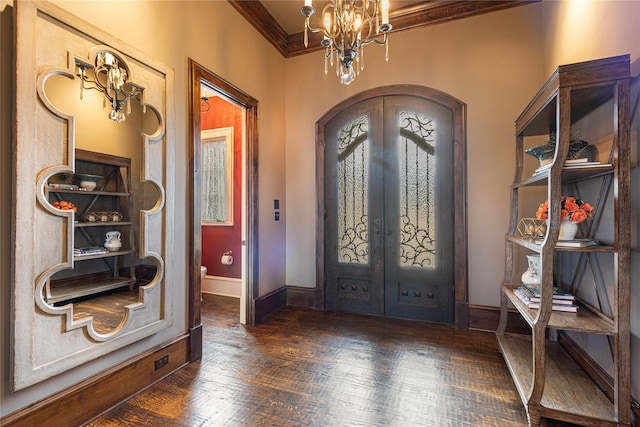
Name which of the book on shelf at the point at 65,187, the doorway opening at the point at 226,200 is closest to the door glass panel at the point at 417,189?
the doorway opening at the point at 226,200

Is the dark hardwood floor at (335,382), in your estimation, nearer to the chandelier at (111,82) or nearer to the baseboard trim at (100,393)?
the baseboard trim at (100,393)

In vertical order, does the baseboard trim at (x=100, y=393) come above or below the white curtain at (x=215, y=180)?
below

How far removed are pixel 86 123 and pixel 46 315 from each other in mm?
1095

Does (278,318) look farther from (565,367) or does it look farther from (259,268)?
(565,367)

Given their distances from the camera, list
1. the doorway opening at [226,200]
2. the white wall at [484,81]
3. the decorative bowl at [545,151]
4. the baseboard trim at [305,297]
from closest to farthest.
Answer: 1. the decorative bowl at [545,151]
2. the doorway opening at [226,200]
3. the white wall at [484,81]
4. the baseboard trim at [305,297]

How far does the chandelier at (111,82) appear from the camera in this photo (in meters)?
1.79

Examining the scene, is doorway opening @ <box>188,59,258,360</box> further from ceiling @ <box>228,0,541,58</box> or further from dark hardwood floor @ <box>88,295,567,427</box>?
ceiling @ <box>228,0,541,58</box>

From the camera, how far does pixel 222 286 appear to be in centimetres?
454

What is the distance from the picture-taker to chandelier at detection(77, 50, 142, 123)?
1790 mm

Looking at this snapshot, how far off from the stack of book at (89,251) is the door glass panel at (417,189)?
2.78m

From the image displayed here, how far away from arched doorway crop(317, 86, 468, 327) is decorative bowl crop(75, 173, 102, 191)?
7.75ft

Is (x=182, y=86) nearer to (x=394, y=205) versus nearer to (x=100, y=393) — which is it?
(x=100, y=393)

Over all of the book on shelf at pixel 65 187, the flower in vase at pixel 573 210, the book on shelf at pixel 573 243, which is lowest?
the book on shelf at pixel 573 243

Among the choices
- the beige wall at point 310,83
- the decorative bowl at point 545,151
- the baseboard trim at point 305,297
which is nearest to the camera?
the beige wall at point 310,83
